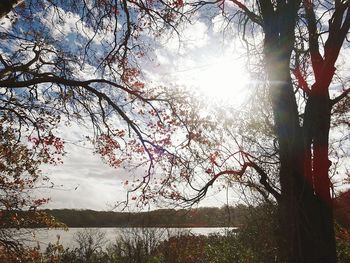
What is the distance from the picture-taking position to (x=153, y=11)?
22.8 ft

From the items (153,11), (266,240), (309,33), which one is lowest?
(266,240)

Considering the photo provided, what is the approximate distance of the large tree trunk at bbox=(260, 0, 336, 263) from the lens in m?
4.79

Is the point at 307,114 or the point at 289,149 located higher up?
the point at 307,114

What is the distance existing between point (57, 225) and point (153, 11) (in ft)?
23.3

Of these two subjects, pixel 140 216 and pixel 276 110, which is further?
pixel 140 216

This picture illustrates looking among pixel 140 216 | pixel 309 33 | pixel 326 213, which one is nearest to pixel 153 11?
pixel 309 33

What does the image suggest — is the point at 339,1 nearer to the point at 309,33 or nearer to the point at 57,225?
the point at 309,33

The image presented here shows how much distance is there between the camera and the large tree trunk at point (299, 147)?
4.79 meters

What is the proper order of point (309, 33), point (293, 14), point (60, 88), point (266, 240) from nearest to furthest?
1. point (293, 14)
2. point (309, 33)
3. point (60, 88)
4. point (266, 240)

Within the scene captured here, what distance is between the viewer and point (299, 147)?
5.18m

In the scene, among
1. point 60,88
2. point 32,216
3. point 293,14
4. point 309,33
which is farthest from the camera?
point 32,216

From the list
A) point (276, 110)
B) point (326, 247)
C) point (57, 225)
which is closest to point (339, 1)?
point (276, 110)

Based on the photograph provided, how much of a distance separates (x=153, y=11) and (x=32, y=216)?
6.99m

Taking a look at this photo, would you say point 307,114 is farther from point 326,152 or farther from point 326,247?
point 326,247
